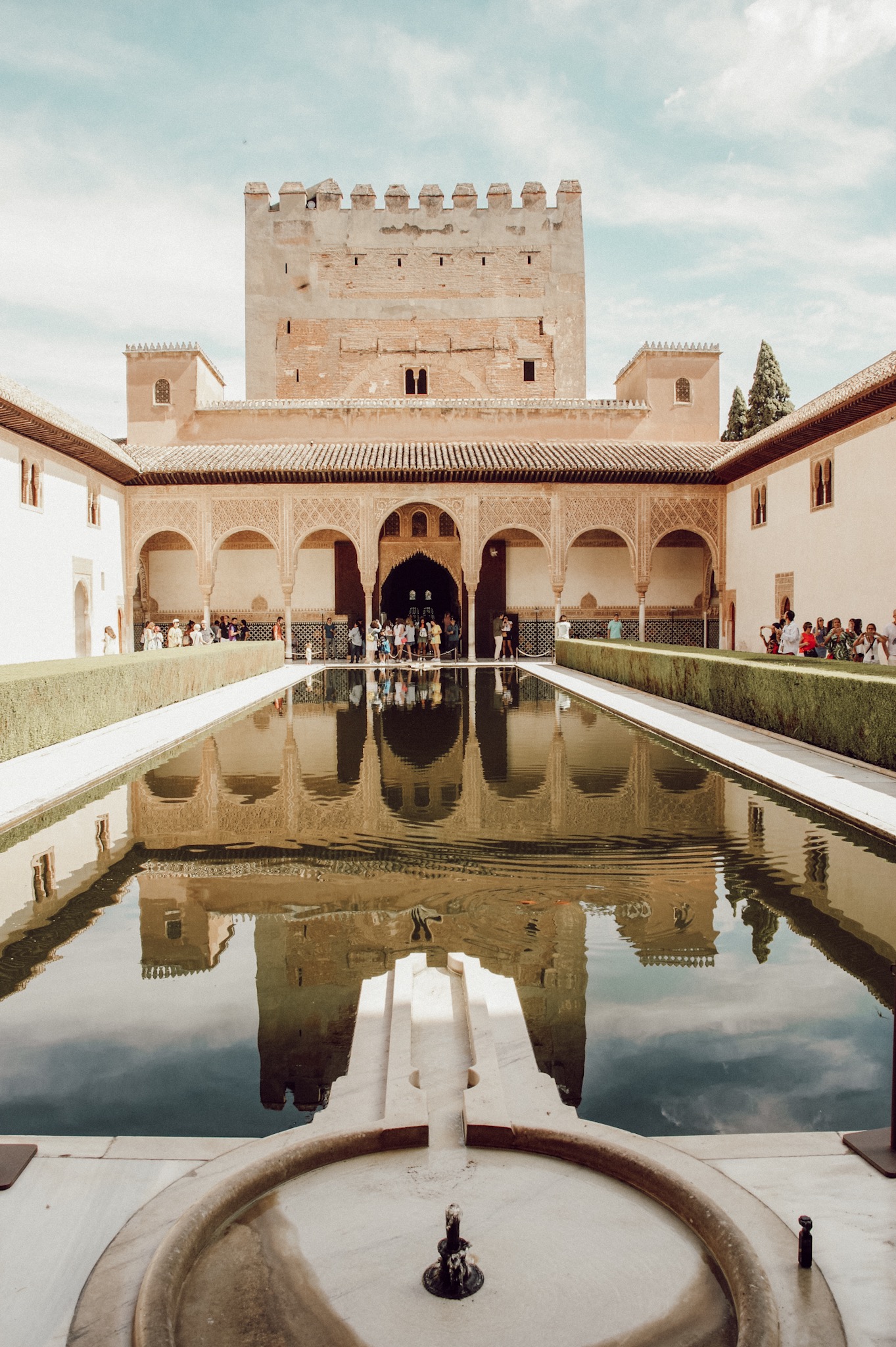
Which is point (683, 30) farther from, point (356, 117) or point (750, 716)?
point (356, 117)

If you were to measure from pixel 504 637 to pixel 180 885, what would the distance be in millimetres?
20448

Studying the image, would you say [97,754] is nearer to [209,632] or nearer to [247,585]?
[209,632]

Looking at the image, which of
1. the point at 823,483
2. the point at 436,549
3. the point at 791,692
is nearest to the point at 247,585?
the point at 436,549

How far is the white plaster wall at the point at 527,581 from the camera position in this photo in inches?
1007

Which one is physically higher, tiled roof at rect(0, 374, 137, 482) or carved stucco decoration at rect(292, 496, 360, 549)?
tiled roof at rect(0, 374, 137, 482)

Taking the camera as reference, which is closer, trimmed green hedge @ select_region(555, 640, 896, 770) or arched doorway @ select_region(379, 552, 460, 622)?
trimmed green hedge @ select_region(555, 640, 896, 770)

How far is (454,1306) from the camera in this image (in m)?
1.68

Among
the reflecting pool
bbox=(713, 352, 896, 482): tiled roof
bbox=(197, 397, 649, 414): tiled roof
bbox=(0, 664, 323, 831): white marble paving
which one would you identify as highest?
bbox=(197, 397, 649, 414): tiled roof

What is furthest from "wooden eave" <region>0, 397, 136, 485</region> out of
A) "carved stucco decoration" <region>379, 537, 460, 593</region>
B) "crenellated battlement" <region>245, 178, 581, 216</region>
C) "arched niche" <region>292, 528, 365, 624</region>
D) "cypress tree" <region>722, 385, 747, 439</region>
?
"cypress tree" <region>722, 385, 747, 439</region>

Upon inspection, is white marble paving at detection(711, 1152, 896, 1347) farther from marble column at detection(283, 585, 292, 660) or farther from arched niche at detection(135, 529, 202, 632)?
arched niche at detection(135, 529, 202, 632)

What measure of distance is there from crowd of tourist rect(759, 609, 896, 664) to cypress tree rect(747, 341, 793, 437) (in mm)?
17797

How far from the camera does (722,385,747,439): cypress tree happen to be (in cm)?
3628

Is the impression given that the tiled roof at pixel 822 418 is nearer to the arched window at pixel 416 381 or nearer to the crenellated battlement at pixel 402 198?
the arched window at pixel 416 381

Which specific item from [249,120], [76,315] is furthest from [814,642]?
[76,315]
